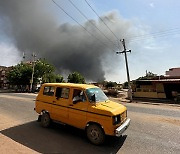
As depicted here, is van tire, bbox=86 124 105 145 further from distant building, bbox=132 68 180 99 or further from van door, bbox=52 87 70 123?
distant building, bbox=132 68 180 99

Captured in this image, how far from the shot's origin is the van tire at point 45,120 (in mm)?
8211

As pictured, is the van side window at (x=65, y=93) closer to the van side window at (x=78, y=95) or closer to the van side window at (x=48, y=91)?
the van side window at (x=78, y=95)

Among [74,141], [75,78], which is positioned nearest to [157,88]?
[74,141]

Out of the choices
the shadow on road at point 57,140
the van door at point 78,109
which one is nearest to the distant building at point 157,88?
the shadow on road at point 57,140

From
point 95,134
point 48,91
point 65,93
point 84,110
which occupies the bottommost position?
point 95,134

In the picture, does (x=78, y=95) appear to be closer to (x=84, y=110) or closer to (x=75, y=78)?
(x=84, y=110)

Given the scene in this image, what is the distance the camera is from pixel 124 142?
263 inches

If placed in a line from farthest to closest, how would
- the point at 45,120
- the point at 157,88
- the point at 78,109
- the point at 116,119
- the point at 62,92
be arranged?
1. the point at 157,88
2. the point at 45,120
3. the point at 62,92
4. the point at 78,109
5. the point at 116,119

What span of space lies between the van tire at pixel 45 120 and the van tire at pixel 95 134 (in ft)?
7.74

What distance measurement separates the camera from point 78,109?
6.97 m

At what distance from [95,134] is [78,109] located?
1141 mm

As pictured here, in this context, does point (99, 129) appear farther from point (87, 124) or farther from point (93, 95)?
point (93, 95)

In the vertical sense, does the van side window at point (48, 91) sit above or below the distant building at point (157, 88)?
below

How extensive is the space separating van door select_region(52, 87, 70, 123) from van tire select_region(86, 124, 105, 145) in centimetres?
126
